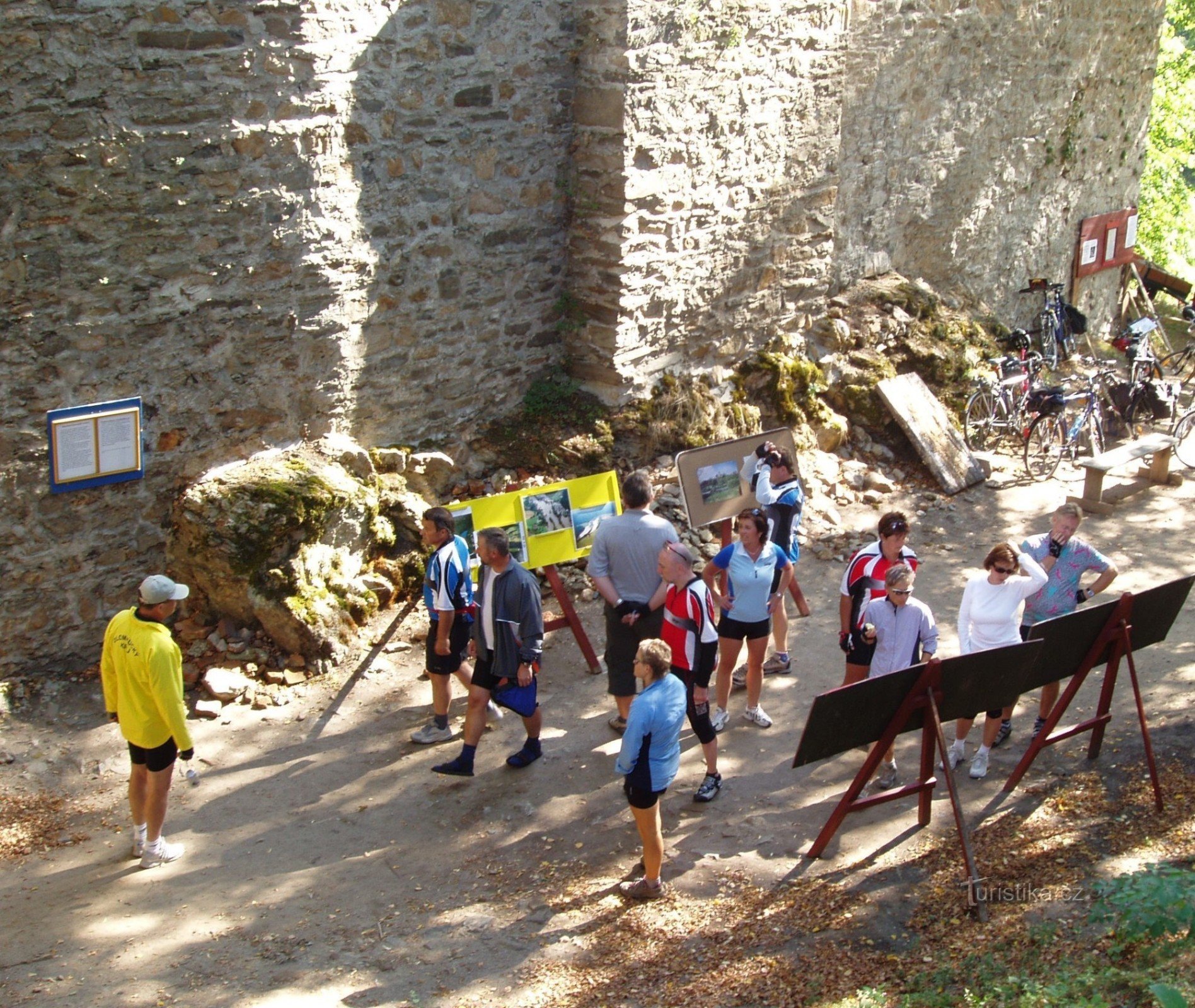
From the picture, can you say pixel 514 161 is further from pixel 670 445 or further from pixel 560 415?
pixel 670 445

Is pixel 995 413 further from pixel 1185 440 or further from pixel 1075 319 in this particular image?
pixel 1075 319

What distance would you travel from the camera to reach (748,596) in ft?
20.9

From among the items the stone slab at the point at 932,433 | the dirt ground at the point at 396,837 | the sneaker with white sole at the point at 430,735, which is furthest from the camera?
the stone slab at the point at 932,433

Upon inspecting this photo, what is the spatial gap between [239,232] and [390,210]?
3.58ft

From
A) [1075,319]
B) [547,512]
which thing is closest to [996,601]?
[547,512]

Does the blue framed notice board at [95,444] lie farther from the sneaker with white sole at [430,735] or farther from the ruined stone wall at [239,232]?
the sneaker with white sole at [430,735]

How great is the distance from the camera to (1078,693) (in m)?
7.18

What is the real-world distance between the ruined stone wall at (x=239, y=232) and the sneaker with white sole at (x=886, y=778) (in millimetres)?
3852

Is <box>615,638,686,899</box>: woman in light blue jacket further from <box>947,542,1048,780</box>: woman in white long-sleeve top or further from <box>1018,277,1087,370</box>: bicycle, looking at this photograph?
<box>1018,277,1087,370</box>: bicycle

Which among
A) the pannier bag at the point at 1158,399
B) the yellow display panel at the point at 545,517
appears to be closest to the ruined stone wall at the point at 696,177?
the yellow display panel at the point at 545,517

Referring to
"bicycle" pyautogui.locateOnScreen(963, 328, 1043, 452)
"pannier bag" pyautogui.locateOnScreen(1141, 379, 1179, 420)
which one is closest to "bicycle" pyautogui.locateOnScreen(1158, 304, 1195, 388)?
"pannier bag" pyautogui.locateOnScreen(1141, 379, 1179, 420)

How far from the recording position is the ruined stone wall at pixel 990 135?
10914 millimetres

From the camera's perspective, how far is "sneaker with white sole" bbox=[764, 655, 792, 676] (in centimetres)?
741

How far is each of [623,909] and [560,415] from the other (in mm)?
4384
